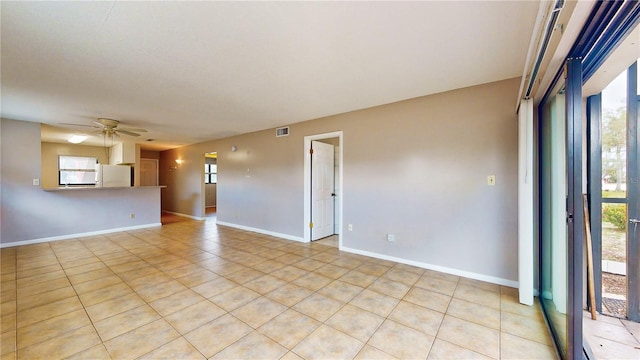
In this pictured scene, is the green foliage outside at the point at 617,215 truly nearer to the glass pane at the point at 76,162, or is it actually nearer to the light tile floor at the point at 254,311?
the light tile floor at the point at 254,311

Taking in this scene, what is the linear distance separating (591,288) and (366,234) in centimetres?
249

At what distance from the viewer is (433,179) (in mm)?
3334

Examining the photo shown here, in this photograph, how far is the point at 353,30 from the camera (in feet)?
6.41

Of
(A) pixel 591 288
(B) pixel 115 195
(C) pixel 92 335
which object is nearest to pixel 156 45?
(C) pixel 92 335

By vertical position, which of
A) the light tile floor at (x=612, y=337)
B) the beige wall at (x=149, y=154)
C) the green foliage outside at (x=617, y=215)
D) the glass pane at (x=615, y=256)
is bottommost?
the light tile floor at (x=612, y=337)

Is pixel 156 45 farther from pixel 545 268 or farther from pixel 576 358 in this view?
pixel 545 268

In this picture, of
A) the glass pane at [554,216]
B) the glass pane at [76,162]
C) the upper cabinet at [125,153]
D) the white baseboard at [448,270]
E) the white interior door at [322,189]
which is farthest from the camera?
the glass pane at [76,162]

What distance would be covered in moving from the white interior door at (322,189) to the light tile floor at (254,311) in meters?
1.28

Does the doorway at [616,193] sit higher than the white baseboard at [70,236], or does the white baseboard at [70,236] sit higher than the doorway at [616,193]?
the doorway at [616,193]

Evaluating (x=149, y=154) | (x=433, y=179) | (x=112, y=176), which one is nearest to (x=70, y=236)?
(x=112, y=176)

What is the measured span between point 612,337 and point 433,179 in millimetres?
2021

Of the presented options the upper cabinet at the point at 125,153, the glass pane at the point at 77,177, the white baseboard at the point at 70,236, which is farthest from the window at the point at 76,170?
the white baseboard at the point at 70,236

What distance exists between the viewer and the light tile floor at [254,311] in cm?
182

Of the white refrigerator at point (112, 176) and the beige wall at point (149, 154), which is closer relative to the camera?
the white refrigerator at point (112, 176)
